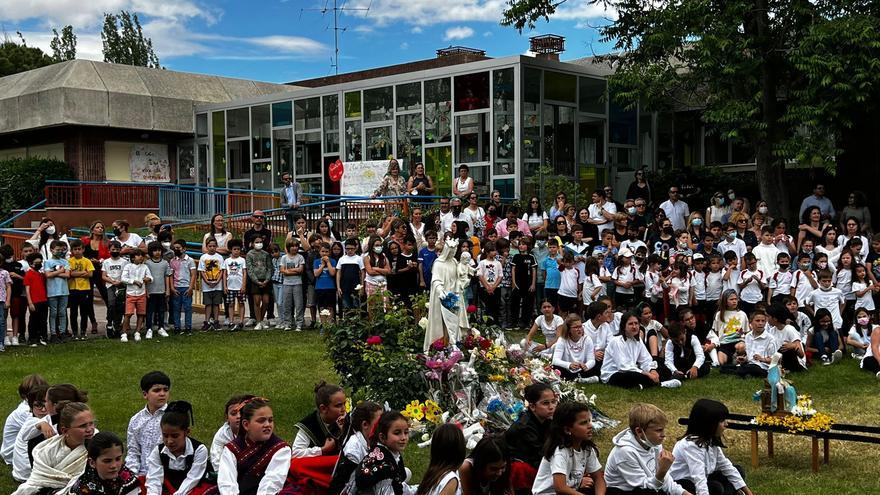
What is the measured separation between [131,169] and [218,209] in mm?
4998

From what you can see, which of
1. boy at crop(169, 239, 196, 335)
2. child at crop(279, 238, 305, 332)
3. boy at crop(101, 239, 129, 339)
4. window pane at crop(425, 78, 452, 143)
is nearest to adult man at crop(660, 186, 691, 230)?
window pane at crop(425, 78, 452, 143)

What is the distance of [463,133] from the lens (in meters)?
22.6

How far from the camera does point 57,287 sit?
583 inches

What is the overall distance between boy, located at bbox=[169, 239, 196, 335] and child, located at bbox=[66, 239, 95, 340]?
4.50 ft

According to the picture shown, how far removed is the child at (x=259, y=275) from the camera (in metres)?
16.6

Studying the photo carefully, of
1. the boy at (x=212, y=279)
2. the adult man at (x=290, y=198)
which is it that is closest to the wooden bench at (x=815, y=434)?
the boy at (x=212, y=279)

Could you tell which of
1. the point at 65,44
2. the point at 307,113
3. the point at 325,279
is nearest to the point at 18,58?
the point at 65,44

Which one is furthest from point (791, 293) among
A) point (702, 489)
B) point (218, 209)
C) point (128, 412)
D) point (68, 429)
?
point (218, 209)

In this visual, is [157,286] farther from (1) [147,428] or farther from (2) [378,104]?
(2) [378,104]

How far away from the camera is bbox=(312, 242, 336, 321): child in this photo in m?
16.2

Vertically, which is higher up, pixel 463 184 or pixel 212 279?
pixel 463 184

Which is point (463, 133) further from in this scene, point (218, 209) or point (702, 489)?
point (702, 489)

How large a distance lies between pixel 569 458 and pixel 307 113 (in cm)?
2159

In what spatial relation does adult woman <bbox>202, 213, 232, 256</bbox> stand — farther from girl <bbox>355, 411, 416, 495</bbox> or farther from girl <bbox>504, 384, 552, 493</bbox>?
girl <bbox>355, 411, 416, 495</bbox>
